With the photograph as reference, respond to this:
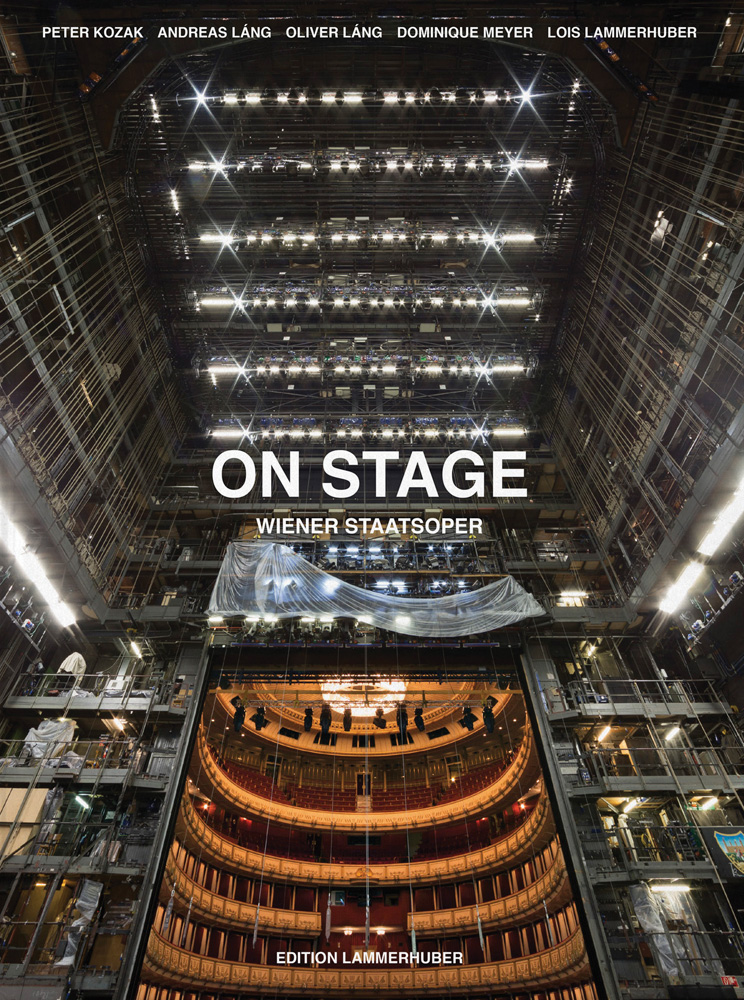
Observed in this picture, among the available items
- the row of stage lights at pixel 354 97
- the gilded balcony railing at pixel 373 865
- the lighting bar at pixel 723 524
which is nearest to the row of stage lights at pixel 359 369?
the row of stage lights at pixel 354 97

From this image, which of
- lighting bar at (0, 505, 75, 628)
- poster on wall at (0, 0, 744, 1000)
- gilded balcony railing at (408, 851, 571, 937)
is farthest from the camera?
gilded balcony railing at (408, 851, 571, 937)

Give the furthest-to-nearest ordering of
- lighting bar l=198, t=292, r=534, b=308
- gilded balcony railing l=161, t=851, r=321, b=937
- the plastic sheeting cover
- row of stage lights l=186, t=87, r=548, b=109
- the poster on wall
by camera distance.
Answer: lighting bar l=198, t=292, r=534, b=308 < gilded balcony railing l=161, t=851, r=321, b=937 < row of stage lights l=186, t=87, r=548, b=109 < the plastic sheeting cover < the poster on wall

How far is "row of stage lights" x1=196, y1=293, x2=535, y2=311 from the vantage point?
2100 cm

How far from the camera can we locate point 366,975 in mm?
20922

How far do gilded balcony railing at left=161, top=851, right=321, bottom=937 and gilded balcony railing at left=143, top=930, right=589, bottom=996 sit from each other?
1264 mm

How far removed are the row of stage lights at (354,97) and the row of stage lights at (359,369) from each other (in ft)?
28.4

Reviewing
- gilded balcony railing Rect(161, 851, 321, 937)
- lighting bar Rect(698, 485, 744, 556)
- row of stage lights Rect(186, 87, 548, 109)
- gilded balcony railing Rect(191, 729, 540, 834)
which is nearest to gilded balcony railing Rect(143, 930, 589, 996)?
gilded balcony railing Rect(161, 851, 321, 937)

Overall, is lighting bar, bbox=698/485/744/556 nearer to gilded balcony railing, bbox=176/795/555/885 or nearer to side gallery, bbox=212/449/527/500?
side gallery, bbox=212/449/527/500

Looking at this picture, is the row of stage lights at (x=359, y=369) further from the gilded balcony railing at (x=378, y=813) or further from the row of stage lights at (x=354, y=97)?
the gilded balcony railing at (x=378, y=813)

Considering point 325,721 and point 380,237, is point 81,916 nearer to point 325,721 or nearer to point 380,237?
point 325,721

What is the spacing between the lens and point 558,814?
14.5 metres

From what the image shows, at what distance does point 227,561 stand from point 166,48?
1636 centimetres

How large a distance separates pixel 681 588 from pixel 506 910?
582 inches

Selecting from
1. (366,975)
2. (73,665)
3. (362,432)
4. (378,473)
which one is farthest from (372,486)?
(366,975)
